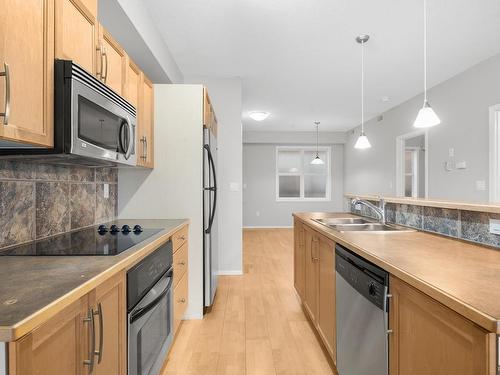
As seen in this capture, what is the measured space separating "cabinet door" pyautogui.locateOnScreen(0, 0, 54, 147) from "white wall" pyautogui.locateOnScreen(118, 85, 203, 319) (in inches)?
55.3

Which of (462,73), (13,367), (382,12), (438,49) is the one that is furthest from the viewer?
(462,73)

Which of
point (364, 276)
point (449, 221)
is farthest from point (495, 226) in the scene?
point (364, 276)

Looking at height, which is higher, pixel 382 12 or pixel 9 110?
pixel 382 12

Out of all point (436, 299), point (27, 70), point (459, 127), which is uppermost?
point (459, 127)

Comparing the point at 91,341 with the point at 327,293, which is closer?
the point at 91,341

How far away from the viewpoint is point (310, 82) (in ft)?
14.0

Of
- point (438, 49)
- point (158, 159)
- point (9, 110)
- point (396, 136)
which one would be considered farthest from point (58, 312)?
point (396, 136)

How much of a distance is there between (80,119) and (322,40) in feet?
8.34

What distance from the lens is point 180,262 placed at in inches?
88.2

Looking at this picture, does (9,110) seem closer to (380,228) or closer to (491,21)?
(380,228)

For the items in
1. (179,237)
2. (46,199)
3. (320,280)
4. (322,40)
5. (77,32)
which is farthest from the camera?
(322,40)

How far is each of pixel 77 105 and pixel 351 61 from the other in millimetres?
3186

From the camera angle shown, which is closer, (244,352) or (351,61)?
(244,352)

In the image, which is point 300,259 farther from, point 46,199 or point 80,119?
point 80,119
